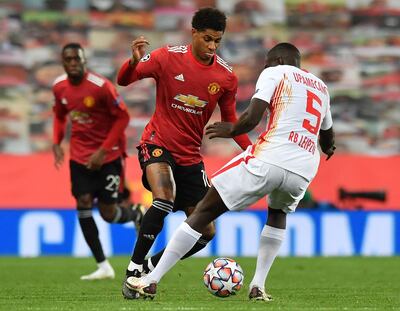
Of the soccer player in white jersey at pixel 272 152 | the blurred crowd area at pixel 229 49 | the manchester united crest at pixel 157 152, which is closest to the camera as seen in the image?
the soccer player in white jersey at pixel 272 152

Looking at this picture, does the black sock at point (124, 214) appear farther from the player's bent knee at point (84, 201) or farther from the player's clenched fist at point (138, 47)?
the player's clenched fist at point (138, 47)

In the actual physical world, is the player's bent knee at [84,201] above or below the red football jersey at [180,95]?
below

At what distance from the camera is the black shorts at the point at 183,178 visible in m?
7.79

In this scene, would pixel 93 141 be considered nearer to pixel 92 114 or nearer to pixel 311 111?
pixel 92 114

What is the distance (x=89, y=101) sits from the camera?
1052 cm

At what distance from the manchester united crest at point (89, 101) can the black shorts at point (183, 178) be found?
2.63m

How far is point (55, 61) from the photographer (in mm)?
16656

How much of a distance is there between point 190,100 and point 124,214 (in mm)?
3219

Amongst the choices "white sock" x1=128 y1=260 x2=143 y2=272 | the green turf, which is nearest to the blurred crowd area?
the green turf

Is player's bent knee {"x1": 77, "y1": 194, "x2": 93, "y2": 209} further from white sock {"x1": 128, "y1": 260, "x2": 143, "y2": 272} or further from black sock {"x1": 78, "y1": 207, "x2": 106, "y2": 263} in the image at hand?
white sock {"x1": 128, "y1": 260, "x2": 143, "y2": 272}

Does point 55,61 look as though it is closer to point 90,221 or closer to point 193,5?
point 193,5

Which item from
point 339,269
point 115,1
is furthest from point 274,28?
point 339,269

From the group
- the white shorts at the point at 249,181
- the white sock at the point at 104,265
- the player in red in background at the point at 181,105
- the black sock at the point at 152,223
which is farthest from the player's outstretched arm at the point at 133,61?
the white sock at the point at 104,265

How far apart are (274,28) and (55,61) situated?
381 cm
